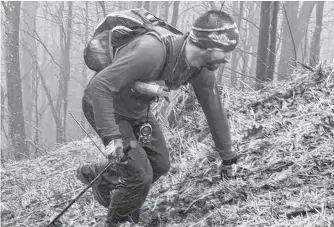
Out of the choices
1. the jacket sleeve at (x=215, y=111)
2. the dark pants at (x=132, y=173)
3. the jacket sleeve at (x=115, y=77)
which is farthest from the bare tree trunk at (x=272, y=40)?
the jacket sleeve at (x=115, y=77)

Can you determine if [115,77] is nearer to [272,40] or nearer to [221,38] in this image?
[221,38]

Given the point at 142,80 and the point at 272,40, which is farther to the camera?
the point at 272,40

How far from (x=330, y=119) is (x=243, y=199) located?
54.9 inches

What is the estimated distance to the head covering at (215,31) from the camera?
3.11 metres

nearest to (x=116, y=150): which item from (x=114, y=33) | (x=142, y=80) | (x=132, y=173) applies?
(x=132, y=173)

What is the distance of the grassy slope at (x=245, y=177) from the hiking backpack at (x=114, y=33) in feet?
4.58

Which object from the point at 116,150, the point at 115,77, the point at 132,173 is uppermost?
the point at 115,77

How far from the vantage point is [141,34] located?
10.4ft

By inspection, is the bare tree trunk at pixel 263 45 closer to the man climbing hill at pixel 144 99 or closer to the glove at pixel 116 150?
the man climbing hill at pixel 144 99

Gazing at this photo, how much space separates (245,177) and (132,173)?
1.04m

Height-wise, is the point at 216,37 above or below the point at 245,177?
above

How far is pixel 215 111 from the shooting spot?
3.76 meters

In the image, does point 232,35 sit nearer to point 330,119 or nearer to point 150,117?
point 150,117

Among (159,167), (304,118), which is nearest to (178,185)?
(159,167)
